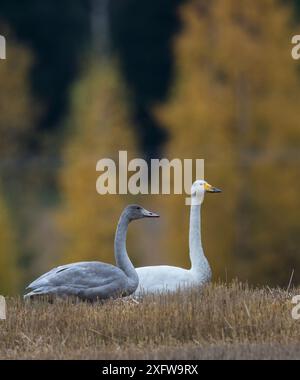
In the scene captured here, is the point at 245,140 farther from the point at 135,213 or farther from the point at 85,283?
the point at 85,283

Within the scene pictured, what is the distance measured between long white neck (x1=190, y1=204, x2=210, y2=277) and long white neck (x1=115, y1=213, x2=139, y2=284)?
940 mm

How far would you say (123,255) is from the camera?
489 inches

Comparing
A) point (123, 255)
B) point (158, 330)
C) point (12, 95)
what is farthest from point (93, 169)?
point (158, 330)

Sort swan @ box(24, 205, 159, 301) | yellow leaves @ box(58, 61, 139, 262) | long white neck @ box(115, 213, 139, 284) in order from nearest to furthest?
→ swan @ box(24, 205, 159, 301) → long white neck @ box(115, 213, 139, 284) → yellow leaves @ box(58, 61, 139, 262)

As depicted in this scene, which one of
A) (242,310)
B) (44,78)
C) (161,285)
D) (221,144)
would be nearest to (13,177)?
(221,144)

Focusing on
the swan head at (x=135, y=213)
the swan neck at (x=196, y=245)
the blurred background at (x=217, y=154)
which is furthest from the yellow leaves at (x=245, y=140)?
the swan head at (x=135, y=213)

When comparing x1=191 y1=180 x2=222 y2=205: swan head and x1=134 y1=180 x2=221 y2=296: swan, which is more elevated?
x1=191 y1=180 x2=222 y2=205: swan head

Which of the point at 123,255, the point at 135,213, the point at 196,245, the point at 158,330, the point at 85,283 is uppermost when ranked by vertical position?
the point at 135,213

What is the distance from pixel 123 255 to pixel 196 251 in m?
1.19

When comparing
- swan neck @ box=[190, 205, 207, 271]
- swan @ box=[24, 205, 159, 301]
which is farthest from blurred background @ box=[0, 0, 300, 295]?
swan @ box=[24, 205, 159, 301]

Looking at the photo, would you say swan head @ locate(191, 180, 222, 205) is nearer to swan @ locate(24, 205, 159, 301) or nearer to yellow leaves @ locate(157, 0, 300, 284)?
swan @ locate(24, 205, 159, 301)

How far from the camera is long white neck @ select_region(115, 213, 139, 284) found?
481 inches

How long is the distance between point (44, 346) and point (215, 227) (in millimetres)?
15202

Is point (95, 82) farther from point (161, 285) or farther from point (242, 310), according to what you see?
point (242, 310)
